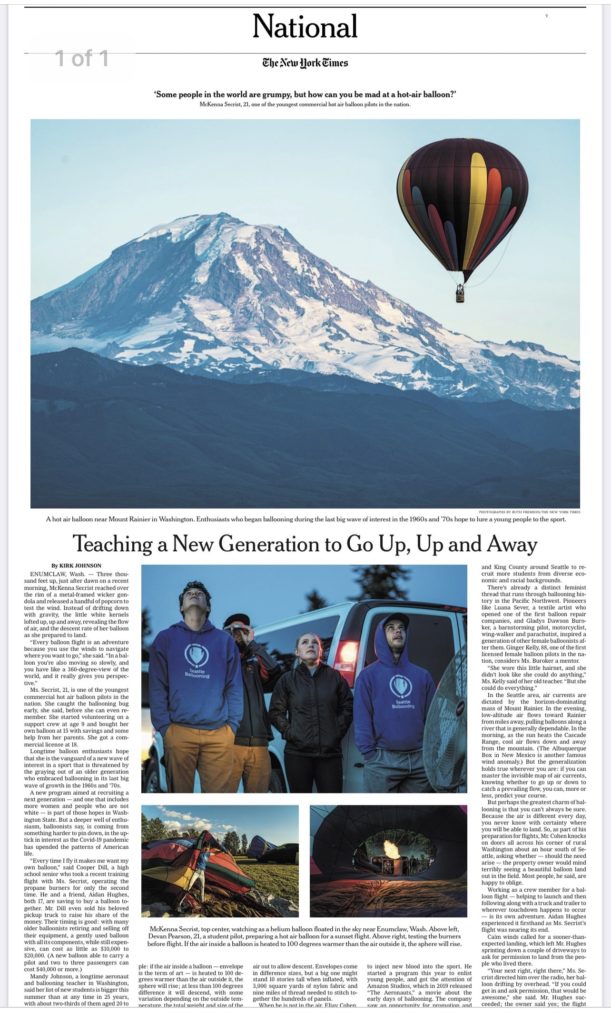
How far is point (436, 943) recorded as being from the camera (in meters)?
11.5

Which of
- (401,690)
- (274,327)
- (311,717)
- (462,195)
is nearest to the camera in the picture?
(311,717)

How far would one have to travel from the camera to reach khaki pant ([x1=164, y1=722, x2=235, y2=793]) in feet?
35.9

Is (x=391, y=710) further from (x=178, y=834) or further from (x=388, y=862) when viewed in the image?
(x=178, y=834)

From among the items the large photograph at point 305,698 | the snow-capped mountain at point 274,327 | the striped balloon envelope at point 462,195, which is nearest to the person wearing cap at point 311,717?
the large photograph at point 305,698

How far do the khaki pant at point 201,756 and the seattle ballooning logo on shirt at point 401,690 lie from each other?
1131 mm

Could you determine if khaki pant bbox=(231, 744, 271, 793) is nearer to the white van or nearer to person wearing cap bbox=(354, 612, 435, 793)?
the white van

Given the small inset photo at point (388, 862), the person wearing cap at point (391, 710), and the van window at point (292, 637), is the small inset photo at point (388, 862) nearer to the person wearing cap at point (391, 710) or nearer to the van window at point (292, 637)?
the person wearing cap at point (391, 710)

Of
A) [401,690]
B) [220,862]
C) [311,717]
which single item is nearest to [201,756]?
[220,862]

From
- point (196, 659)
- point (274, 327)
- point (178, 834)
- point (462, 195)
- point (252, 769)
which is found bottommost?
point (178, 834)

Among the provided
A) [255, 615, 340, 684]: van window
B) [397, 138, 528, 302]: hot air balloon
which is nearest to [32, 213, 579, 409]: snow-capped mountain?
[397, 138, 528, 302]: hot air balloon

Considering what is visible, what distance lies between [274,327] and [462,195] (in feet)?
48.8

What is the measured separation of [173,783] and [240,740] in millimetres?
559

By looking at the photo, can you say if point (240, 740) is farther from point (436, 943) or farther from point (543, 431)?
point (543, 431)

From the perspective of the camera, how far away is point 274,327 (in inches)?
1237
